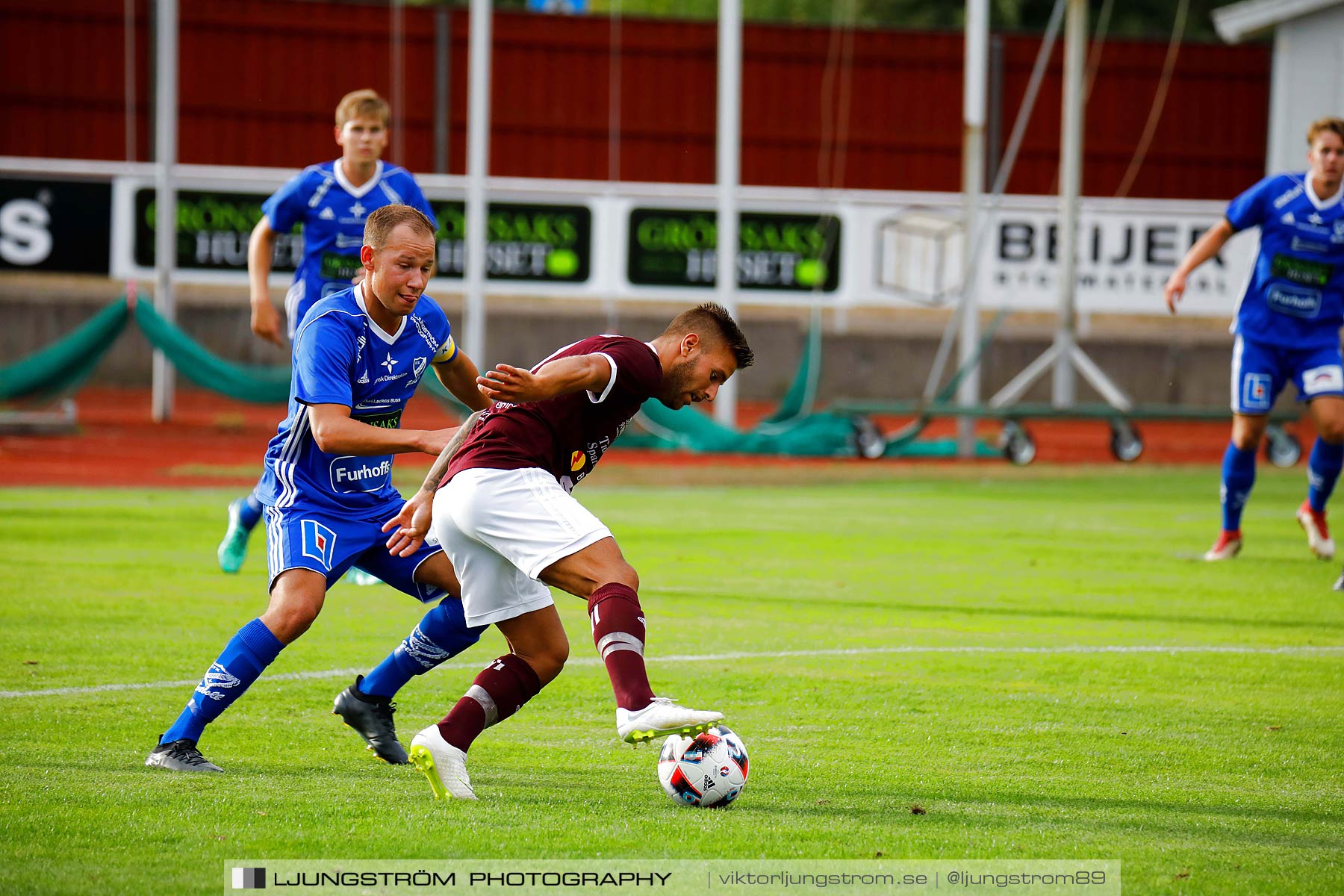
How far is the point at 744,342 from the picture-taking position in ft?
15.4

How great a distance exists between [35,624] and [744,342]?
163 inches

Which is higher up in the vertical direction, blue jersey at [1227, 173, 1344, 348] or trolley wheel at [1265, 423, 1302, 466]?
blue jersey at [1227, 173, 1344, 348]

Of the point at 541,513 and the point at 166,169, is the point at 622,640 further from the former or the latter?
the point at 166,169

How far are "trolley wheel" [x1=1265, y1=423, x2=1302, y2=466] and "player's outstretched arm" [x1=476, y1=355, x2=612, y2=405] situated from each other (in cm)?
1493

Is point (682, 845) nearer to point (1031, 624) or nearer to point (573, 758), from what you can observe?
point (573, 758)

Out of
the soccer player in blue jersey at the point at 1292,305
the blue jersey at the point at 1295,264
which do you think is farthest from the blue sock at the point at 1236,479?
the blue jersey at the point at 1295,264

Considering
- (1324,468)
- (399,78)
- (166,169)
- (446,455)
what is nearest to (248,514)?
(446,455)

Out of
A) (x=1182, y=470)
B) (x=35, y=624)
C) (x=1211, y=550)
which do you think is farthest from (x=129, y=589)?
(x=1182, y=470)

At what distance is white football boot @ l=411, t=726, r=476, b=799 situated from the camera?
4.43m

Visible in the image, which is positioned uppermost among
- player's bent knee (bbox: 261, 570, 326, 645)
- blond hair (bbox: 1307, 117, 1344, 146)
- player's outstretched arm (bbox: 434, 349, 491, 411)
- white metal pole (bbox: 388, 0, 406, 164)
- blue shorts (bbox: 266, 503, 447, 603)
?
white metal pole (bbox: 388, 0, 406, 164)

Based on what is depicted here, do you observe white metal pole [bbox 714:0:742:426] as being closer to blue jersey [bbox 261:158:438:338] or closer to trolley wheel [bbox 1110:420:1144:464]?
trolley wheel [bbox 1110:420:1144:464]

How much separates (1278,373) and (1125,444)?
8.88m

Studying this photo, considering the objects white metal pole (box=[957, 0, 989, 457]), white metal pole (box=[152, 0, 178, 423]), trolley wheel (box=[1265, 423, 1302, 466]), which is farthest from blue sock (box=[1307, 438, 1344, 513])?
white metal pole (box=[152, 0, 178, 423])

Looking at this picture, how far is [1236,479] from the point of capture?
9.79 metres
